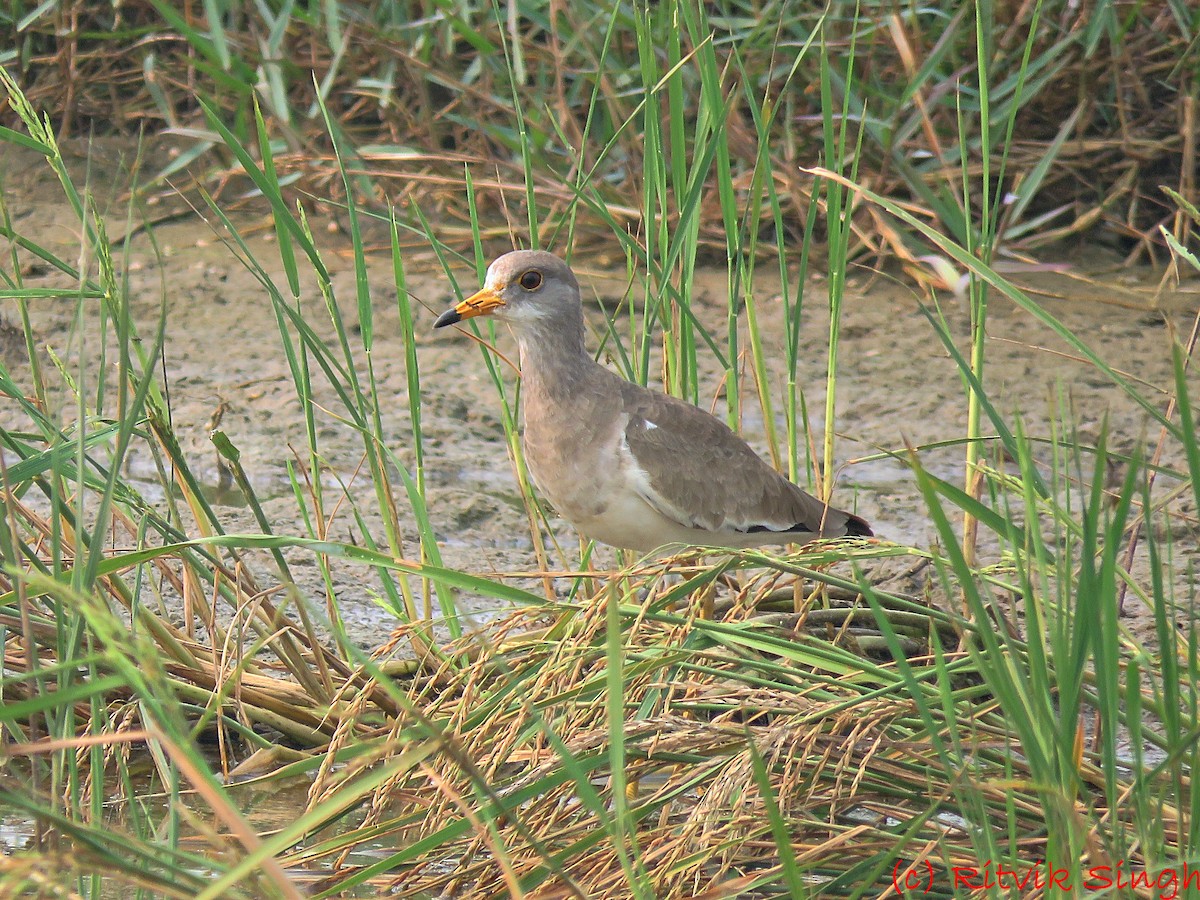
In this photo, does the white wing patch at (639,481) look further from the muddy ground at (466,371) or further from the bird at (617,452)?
the muddy ground at (466,371)

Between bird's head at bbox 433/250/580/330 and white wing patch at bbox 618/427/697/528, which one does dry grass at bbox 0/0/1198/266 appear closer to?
bird's head at bbox 433/250/580/330

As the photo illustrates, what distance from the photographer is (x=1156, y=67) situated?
5.03 meters

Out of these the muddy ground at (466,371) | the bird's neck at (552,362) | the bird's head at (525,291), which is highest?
the bird's head at (525,291)

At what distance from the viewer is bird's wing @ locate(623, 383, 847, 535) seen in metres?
3.05

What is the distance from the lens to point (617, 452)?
3021 millimetres

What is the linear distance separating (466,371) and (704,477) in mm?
1562

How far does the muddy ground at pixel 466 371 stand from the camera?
12.6 ft

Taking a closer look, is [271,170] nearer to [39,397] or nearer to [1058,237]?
[39,397]

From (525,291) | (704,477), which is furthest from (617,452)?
(525,291)

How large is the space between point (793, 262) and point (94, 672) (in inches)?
139

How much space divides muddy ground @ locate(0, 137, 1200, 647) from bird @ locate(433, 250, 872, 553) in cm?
55

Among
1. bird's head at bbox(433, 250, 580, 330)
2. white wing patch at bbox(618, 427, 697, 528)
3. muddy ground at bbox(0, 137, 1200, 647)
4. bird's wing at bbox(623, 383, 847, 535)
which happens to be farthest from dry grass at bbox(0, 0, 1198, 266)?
white wing patch at bbox(618, 427, 697, 528)

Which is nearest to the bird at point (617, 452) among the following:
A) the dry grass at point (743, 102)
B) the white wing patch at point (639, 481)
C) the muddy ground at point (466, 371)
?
the white wing patch at point (639, 481)

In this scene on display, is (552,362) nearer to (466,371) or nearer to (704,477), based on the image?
(704,477)
